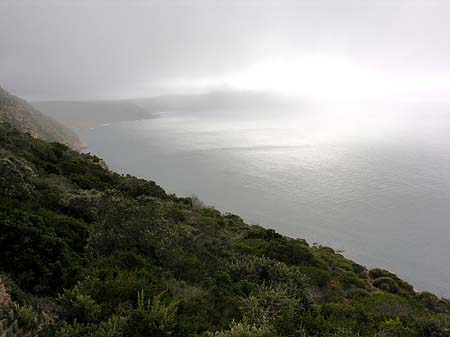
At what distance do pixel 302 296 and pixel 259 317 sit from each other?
2.73m

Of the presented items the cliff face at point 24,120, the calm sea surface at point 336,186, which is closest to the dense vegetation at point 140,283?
the calm sea surface at point 336,186

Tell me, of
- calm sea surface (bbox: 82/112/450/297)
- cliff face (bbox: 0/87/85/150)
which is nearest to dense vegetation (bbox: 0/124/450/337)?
calm sea surface (bbox: 82/112/450/297)

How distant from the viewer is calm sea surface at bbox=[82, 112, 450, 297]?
48719 millimetres

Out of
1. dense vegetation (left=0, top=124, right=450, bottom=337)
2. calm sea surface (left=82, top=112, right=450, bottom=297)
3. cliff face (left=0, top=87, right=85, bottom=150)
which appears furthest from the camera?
cliff face (left=0, top=87, right=85, bottom=150)

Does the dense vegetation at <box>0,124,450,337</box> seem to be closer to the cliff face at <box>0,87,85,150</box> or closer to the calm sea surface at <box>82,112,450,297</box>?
the calm sea surface at <box>82,112,450,297</box>

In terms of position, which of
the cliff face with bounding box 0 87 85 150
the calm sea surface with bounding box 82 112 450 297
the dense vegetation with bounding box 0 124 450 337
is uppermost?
the cliff face with bounding box 0 87 85 150

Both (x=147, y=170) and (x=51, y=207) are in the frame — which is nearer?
(x=51, y=207)

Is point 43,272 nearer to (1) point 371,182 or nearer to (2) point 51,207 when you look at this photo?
(2) point 51,207

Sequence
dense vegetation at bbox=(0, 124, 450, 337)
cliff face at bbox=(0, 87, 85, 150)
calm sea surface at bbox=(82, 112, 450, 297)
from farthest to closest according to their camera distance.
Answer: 1. cliff face at bbox=(0, 87, 85, 150)
2. calm sea surface at bbox=(82, 112, 450, 297)
3. dense vegetation at bbox=(0, 124, 450, 337)

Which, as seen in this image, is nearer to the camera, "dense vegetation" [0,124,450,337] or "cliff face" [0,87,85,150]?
"dense vegetation" [0,124,450,337]

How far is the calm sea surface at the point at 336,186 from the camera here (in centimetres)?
4872

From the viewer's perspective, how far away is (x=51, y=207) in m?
12.6

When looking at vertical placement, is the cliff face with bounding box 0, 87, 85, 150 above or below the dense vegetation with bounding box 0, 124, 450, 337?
above

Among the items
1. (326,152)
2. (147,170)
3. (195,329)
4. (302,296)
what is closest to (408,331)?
(302,296)
